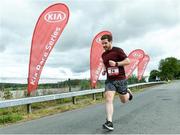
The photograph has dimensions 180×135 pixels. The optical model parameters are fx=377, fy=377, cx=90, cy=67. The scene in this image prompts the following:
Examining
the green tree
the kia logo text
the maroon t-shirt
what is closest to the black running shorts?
the maroon t-shirt

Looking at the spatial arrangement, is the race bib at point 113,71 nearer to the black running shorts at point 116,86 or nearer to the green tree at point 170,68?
the black running shorts at point 116,86

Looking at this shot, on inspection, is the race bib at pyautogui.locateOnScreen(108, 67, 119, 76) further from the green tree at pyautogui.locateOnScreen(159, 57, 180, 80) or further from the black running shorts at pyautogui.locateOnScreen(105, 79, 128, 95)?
the green tree at pyautogui.locateOnScreen(159, 57, 180, 80)

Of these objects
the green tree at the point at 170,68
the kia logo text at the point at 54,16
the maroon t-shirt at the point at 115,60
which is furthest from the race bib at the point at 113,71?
the green tree at the point at 170,68

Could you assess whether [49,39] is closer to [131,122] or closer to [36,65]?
[36,65]

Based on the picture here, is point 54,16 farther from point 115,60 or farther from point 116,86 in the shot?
point 116,86

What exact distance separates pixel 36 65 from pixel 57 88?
350 centimetres

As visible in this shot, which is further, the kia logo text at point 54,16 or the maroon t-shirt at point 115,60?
the kia logo text at point 54,16

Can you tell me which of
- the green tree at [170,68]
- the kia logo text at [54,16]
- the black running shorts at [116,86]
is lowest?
the black running shorts at [116,86]

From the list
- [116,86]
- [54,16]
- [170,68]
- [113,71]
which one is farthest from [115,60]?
[170,68]

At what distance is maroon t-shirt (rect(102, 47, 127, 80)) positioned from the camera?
771 centimetres

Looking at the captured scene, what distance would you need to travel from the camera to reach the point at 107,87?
7.78 metres

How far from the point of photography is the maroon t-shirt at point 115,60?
7711mm

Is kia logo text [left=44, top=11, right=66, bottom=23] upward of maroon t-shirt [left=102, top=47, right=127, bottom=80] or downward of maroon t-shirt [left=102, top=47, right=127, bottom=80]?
upward

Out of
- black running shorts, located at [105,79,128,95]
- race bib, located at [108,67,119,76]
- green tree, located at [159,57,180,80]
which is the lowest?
black running shorts, located at [105,79,128,95]
